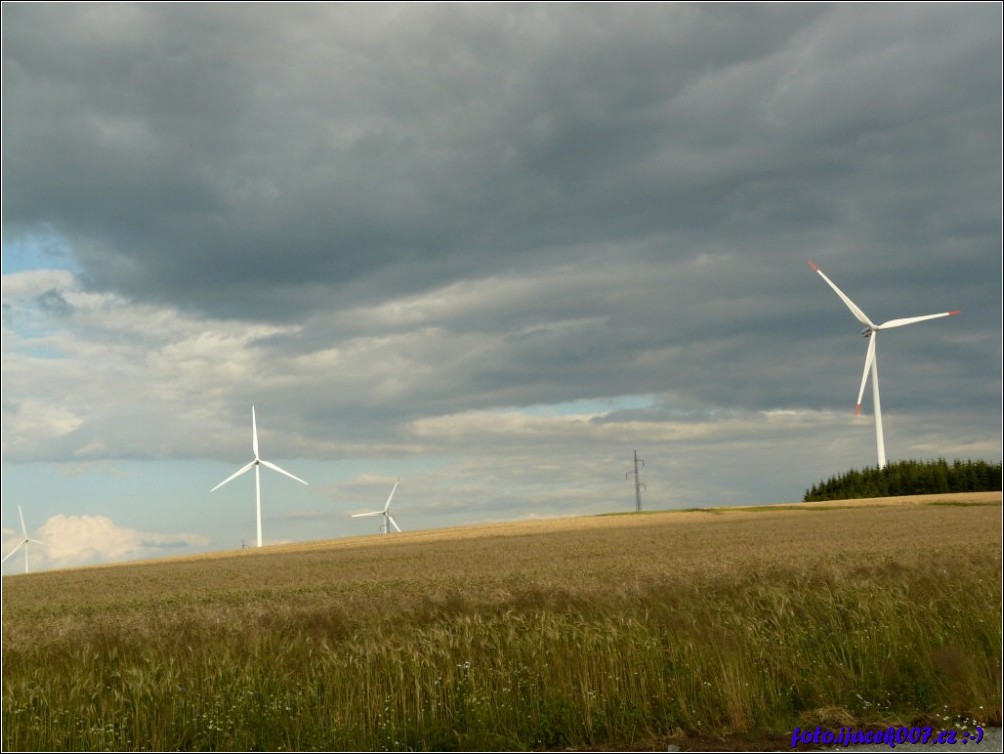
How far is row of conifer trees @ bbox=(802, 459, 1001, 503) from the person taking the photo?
Answer: 122 metres

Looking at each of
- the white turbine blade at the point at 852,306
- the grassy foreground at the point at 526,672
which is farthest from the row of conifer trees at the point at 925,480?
the grassy foreground at the point at 526,672

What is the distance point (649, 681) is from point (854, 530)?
3945 cm

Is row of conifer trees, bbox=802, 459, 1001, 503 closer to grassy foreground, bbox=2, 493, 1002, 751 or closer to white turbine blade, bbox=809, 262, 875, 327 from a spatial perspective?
white turbine blade, bbox=809, 262, 875, 327

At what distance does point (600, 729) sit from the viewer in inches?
470

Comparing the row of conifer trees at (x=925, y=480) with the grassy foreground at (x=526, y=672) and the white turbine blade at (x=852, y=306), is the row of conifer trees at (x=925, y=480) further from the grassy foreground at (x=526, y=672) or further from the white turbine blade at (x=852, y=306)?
the grassy foreground at (x=526, y=672)

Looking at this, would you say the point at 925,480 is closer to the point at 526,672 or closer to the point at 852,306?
the point at 852,306

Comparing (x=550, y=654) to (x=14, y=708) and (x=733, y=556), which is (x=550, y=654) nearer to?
(x=14, y=708)

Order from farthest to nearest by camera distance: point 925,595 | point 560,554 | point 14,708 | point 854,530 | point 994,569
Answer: point 854,530
point 560,554
point 994,569
point 925,595
point 14,708

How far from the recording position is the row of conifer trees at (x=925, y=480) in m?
122

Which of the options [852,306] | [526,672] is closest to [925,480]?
[852,306]

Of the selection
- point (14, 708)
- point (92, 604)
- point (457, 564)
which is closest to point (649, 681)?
point (14, 708)

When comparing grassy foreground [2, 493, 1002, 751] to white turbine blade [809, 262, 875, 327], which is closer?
grassy foreground [2, 493, 1002, 751]

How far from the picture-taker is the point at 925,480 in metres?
123

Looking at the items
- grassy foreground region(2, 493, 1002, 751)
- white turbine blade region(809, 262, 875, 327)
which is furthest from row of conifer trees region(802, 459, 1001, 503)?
grassy foreground region(2, 493, 1002, 751)
